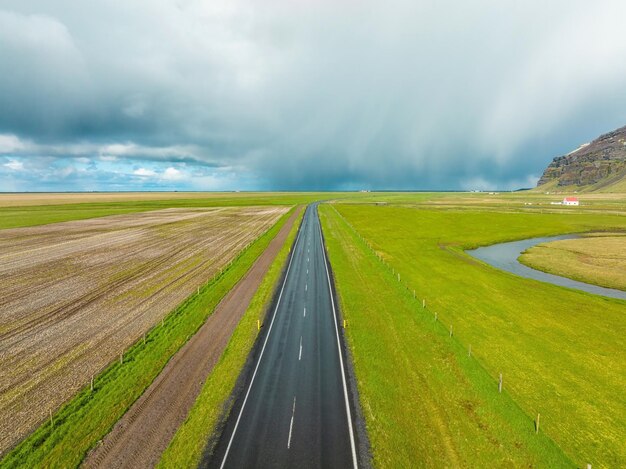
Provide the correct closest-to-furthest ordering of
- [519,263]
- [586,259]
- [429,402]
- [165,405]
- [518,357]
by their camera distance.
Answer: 1. [165,405]
2. [429,402]
3. [518,357]
4. [586,259]
5. [519,263]

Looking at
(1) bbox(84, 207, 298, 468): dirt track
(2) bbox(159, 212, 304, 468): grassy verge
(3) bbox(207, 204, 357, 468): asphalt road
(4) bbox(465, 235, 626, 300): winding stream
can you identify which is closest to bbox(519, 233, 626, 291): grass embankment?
(4) bbox(465, 235, 626, 300): winding stream

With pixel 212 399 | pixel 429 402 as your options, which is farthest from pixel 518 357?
pixel 212 399

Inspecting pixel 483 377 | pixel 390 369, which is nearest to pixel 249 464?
pixel 390 369

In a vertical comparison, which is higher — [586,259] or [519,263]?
[586,259]

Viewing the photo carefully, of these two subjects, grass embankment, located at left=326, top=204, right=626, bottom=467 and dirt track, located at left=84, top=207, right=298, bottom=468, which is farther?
grass embankment, located at left=326, top=204, right=626, bottom=467

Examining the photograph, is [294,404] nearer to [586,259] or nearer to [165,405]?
[165,405]

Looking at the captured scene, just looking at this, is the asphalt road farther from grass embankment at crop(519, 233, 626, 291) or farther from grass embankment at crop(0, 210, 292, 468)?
grass embankment at crop(519, 233, 626, 291)

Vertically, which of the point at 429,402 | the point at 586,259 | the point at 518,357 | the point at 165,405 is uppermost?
the point at 165,405
